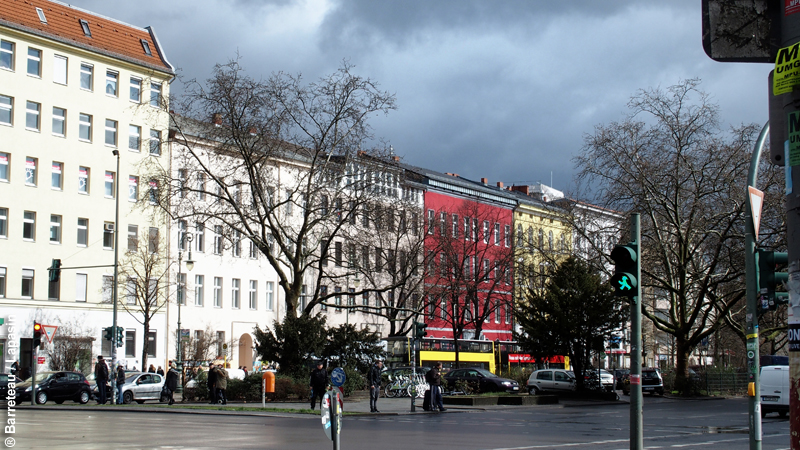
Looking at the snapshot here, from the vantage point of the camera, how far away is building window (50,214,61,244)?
183 feet

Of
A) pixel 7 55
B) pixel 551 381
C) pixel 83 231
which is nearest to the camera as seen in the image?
pixel 551 381

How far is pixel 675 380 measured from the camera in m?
54.4

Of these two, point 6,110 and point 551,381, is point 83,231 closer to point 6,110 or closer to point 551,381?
point 6,110

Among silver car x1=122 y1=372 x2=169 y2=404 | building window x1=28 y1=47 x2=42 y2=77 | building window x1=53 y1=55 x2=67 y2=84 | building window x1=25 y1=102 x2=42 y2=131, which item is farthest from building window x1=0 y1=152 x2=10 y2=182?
silver car x1=122 y1=372 x2=169 y2=404

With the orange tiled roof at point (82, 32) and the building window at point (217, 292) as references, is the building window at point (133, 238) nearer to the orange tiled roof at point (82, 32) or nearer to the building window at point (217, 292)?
the building window at point (217, 292)

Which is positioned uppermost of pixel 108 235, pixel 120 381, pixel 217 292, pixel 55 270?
pixel 108 235

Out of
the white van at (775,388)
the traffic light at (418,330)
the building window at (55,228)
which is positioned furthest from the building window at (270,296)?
the white van at (775,388)

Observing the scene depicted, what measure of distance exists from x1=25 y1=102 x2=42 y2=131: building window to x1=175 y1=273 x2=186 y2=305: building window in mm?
12856

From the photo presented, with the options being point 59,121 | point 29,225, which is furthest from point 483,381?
point 59,121

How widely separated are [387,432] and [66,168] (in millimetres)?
41366

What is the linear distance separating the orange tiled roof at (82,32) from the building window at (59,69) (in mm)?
1107

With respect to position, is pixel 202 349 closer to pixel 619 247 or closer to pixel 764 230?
pixel 764 230

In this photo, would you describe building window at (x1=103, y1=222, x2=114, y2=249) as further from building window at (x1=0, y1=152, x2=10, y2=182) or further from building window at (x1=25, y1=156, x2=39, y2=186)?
building window at (x1=0, y1=152, x2=10, y2=182)

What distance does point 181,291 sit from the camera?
59562 millimetres
